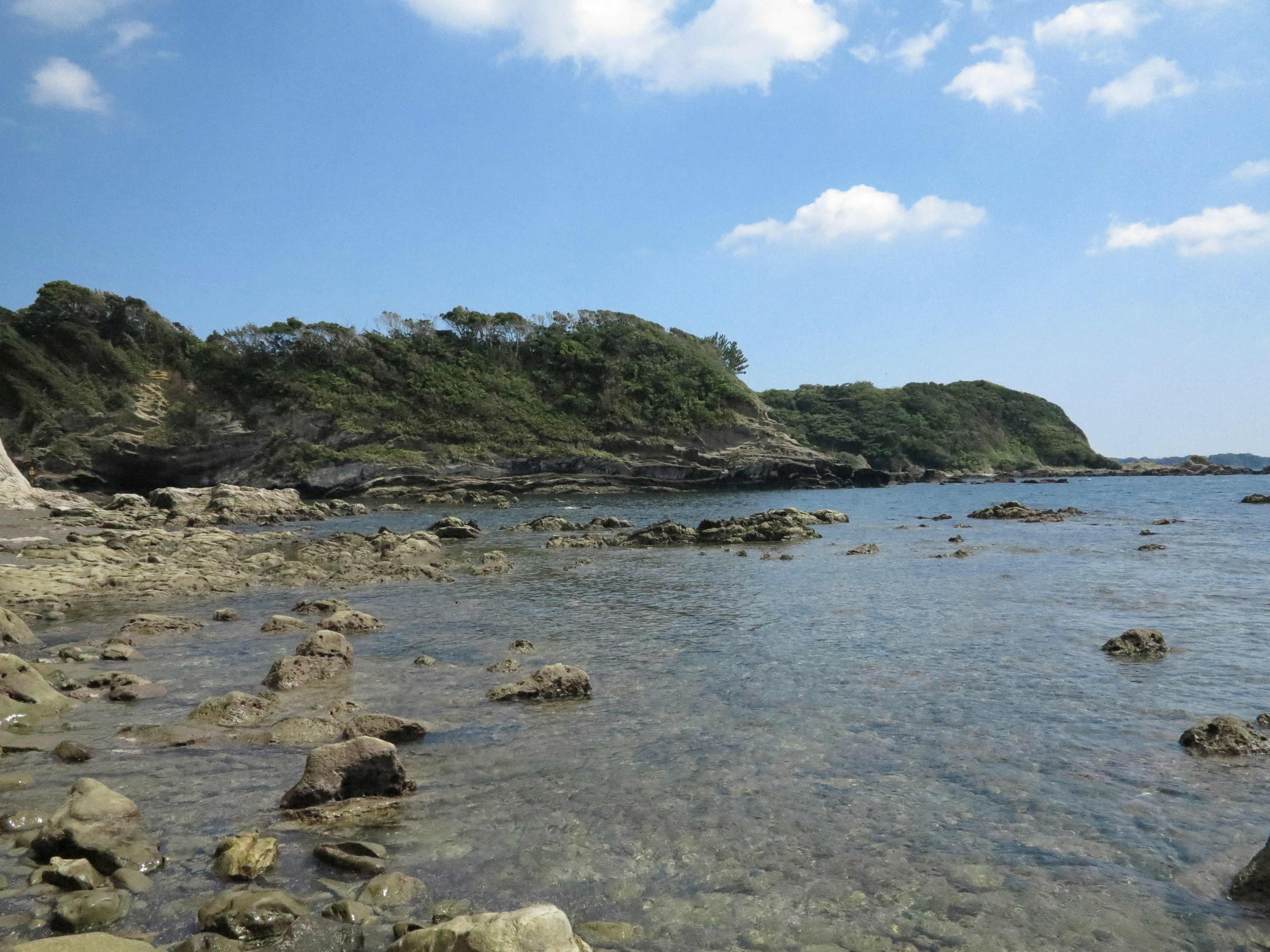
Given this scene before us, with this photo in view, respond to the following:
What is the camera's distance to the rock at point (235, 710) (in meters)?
8.99

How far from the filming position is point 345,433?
267 feet

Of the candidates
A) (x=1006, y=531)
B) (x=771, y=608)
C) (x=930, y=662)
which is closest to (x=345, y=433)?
(x=1006, y=531)

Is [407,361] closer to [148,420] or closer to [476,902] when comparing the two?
[148,420]

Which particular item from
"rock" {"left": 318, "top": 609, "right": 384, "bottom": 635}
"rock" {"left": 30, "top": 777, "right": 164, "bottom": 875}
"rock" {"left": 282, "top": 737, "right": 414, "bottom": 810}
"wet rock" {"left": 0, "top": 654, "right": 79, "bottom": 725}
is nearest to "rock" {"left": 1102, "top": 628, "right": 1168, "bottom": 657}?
"rock" {"left": 282, "top": 737, "right": 414, "bottom": 810}

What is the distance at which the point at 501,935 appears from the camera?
3855 mm

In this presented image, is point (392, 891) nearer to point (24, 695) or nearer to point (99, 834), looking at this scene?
point (99, 834)

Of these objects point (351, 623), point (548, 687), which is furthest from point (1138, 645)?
point (351, 623)

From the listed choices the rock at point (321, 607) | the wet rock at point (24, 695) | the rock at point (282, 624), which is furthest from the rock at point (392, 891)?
the rock at point (321, 607)

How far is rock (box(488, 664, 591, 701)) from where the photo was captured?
10086 mm

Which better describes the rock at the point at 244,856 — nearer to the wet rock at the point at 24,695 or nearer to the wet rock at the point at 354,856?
the wet rock at the point at 354,856

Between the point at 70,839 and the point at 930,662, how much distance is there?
10.9 metres

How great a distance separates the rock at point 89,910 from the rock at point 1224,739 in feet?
31.6

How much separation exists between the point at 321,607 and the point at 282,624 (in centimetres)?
223

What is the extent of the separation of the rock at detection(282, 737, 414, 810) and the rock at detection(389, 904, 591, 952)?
277 centimetres
